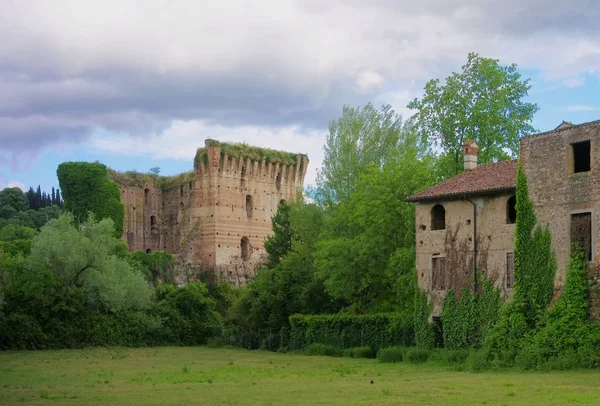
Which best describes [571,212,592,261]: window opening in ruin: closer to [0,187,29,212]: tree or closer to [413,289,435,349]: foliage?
[413,289,435,349]: foliage

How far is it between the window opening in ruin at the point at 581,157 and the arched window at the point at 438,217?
731cm

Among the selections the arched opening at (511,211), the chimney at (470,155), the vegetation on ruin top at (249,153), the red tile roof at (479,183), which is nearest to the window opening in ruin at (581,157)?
the red tile roof at (479,183)

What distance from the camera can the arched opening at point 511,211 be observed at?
36531 millimetres

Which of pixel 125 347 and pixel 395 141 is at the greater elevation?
pixel 395 141

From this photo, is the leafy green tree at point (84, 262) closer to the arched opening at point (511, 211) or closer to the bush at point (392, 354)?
the bush at point (392, 354)

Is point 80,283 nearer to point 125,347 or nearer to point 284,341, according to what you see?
point 125,347

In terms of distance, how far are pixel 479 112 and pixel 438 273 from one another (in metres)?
13.1

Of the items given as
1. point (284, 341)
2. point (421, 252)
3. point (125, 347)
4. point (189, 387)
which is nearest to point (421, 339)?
point (421, 252)

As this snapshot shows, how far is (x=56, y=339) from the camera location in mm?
49906

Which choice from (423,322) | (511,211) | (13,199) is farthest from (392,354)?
(13,199)

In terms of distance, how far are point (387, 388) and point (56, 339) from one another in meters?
29.3

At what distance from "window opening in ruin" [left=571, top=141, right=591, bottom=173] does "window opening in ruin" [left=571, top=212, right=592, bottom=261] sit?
1.81 metres

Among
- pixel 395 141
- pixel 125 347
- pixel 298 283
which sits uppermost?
pixel 395 141

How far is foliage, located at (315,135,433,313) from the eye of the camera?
45062 millimetres
